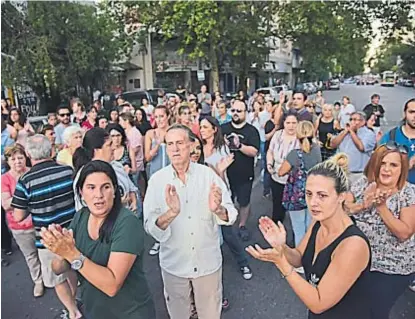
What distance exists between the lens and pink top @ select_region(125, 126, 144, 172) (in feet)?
18.7

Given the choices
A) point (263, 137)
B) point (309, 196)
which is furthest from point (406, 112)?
point (263, 137)

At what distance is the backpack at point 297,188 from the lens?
Answer: 4.03 metres

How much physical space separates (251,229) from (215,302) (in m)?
2.81

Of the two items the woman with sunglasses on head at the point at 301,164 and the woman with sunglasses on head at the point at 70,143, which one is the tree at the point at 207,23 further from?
the woman with sunglasses on head at the point at 301,164

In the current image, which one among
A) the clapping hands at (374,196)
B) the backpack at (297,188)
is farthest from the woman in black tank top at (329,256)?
the backpack at (297,188)

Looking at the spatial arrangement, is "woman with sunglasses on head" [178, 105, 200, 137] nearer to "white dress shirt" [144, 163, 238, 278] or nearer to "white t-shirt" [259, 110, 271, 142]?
"white t-shirt" [259, 110, 271, 142]

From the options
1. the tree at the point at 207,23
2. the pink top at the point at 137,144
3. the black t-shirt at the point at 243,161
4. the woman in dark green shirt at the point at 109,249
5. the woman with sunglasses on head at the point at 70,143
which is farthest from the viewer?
the tree at the point at 207,23

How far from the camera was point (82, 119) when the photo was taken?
7484 millimetres

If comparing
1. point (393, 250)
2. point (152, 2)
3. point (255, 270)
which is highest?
point (152, 2)

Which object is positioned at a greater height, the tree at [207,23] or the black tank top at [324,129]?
the tree at [207,23]

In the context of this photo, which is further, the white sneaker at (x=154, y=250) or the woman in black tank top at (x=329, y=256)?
the white sneaker at (x=154, y=250)

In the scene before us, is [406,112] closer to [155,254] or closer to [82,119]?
[155,254]

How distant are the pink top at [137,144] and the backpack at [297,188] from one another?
2.34 m

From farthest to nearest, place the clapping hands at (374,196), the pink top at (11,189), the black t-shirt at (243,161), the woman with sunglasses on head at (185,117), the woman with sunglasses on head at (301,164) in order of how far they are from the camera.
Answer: the woman with sunglasses on head at (185,117) < the black t-shirt at (243,161) < the woman with sunglasses on head at (301,164) < the pink top at (11,189) < the clapping hands at (374,196)
